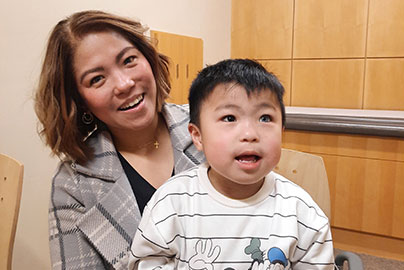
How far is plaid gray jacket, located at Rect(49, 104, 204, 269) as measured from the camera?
1161 millimetres

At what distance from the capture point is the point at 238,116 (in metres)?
0.93

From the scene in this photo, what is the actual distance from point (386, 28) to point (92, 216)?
2911 millimetres

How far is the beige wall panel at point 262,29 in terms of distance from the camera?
3.64 meters

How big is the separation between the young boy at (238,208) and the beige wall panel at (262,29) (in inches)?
112

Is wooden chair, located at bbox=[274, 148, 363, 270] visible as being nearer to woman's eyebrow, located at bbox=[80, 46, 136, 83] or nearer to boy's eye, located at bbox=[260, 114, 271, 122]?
boy's eye, located at bbox=[260, 114, 271, 122]

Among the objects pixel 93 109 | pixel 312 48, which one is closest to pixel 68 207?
pixel 93 109

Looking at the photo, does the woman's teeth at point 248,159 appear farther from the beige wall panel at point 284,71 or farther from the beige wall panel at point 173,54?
the beige wall panel at point 284,71

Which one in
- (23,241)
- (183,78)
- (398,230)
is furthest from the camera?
(183,78)

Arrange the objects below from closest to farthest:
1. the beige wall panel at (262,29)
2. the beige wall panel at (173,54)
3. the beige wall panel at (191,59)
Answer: the beige wall panel at (173,54), the beige wall panel at (191,59), the beige wall panel at (262,29)

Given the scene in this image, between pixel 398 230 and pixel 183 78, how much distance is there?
198cm

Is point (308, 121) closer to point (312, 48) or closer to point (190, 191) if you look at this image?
point (312, 48)

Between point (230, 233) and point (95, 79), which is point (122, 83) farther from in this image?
point (230, 233)

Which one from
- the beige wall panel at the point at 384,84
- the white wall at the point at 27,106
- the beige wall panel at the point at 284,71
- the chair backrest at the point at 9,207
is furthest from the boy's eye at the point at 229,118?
the beige wall panel at the point at 284,71

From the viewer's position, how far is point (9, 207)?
1430 millimetres
